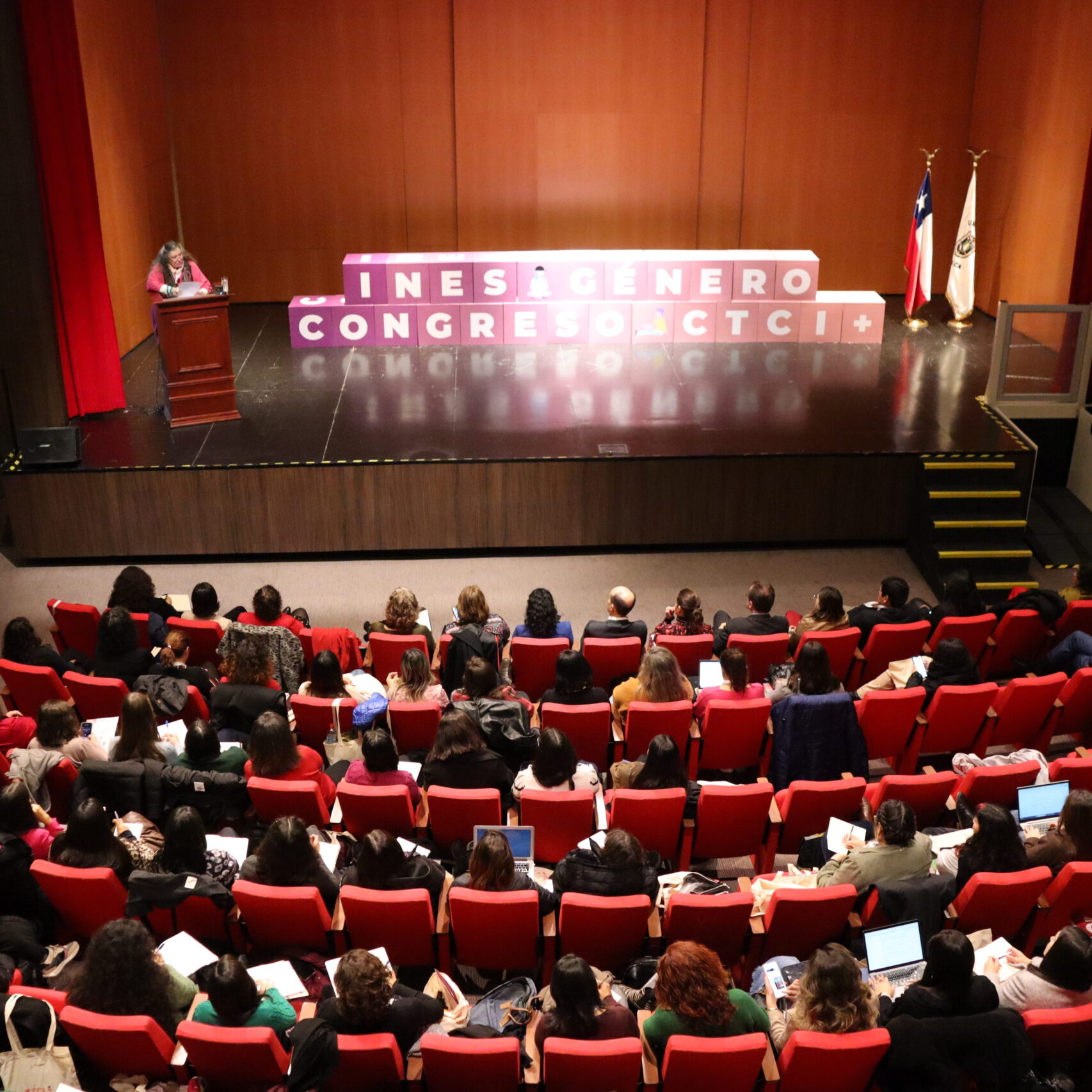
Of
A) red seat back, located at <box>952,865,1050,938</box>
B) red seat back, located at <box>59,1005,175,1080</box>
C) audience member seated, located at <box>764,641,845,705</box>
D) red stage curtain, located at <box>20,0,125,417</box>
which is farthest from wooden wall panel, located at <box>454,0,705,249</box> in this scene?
red seat back, located at <box>59,1005,175,1080</box>

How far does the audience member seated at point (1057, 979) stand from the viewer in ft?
11.0

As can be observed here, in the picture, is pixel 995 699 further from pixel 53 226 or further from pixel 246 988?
pixel 53 226

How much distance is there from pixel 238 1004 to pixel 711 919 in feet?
4.73

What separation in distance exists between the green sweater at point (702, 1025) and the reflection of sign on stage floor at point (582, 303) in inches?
291

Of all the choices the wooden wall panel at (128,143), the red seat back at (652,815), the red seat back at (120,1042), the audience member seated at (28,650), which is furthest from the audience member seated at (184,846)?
the wooden wall panel at (128,143)

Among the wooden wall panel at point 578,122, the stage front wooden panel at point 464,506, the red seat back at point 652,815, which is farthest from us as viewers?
the wooden wall panel at point 578,122

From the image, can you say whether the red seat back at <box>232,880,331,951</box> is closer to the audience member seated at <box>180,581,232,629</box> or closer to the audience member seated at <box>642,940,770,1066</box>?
the audience member seated at <box>642,940,770,1066</box>

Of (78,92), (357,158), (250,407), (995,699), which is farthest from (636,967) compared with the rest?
(357,158)

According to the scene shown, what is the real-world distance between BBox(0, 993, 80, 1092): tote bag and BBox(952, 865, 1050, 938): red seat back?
2658 millimetres

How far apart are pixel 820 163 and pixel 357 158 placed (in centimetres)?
449

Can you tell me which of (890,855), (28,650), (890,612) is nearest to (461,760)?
(890,855)

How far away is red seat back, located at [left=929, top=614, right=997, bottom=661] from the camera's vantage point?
18.9 feet

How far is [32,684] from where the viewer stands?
5.23m

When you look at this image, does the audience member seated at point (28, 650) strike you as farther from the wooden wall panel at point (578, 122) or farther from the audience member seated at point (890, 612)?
the wooden wall panel at point (578, 122)
